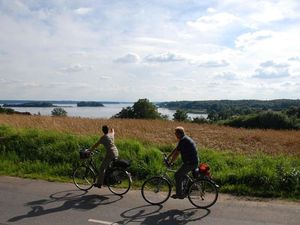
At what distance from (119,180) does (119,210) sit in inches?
75.3

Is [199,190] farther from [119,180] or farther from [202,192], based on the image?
[119,180]

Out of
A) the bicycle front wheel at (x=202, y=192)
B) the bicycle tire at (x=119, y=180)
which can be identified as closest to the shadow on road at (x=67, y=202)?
the bicycle tire at (x=119, y=180)

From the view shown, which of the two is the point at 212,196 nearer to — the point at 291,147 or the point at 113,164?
the point at 113,164

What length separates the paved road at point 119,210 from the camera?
823cm

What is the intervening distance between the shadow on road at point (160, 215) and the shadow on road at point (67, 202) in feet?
3.42

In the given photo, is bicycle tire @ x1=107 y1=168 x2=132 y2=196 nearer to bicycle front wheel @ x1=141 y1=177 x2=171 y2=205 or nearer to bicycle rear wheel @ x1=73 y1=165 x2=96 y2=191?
bicycle rear wheel @ x1=73 y1=165 x2=96 y2=191

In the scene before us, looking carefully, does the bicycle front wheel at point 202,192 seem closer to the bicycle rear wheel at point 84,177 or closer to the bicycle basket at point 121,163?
the bicycle basket at point 121,163

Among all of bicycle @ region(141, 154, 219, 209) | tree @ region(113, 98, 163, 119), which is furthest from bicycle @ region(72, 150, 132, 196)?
tree @ region(113, 98, 163, 119)

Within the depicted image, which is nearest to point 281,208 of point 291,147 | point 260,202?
point 260,202

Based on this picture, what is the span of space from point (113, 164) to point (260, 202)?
3.87 metres

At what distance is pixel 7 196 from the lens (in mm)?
10203

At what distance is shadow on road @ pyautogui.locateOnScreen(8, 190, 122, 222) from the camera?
8.87 metres

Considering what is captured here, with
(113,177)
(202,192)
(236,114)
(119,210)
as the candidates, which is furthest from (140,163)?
(236,114)

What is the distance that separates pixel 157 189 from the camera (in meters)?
10.1
